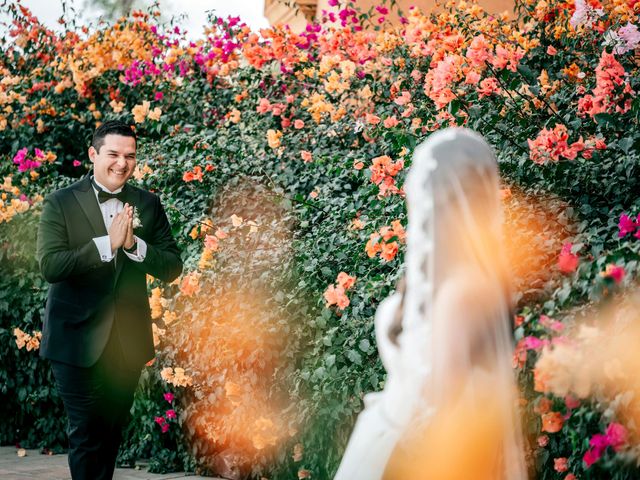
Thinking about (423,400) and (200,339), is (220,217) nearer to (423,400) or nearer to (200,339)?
(200,339)

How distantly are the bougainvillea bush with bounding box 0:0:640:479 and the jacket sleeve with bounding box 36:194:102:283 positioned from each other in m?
1.16

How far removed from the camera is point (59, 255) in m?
4.11

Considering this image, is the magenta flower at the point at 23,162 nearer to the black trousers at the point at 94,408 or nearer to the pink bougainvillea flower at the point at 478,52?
the black trousers at the point at 94,408

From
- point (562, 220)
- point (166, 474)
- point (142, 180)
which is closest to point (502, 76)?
point (562, 220)

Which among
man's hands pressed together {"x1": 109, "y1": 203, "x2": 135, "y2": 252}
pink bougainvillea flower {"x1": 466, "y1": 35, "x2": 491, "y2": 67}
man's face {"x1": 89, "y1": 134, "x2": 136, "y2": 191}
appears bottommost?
man's hands pressed together {"x1": 109, "y1": 203, "x2": 135, "y2": 252}

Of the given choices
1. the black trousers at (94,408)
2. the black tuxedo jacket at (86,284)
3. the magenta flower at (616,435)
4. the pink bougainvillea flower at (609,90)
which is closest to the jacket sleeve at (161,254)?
the black tuxedo jacket at (86,284)

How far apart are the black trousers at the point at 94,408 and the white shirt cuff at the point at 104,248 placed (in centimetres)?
39

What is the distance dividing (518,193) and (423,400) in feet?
7.89

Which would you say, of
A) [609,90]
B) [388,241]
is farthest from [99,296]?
[609,90]

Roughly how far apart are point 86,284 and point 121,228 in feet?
1.27

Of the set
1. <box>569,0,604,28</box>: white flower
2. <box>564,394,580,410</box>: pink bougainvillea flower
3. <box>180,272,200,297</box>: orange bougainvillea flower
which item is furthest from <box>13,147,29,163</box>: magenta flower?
<box>564,394,580,410</box>: pink bougainvillea flower

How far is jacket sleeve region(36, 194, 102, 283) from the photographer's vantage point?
4.08m

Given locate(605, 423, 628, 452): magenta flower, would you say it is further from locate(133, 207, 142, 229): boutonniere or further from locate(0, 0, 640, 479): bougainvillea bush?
locate(133, 207, 142, 229): boutonniere

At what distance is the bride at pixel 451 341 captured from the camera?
2.01 metres
